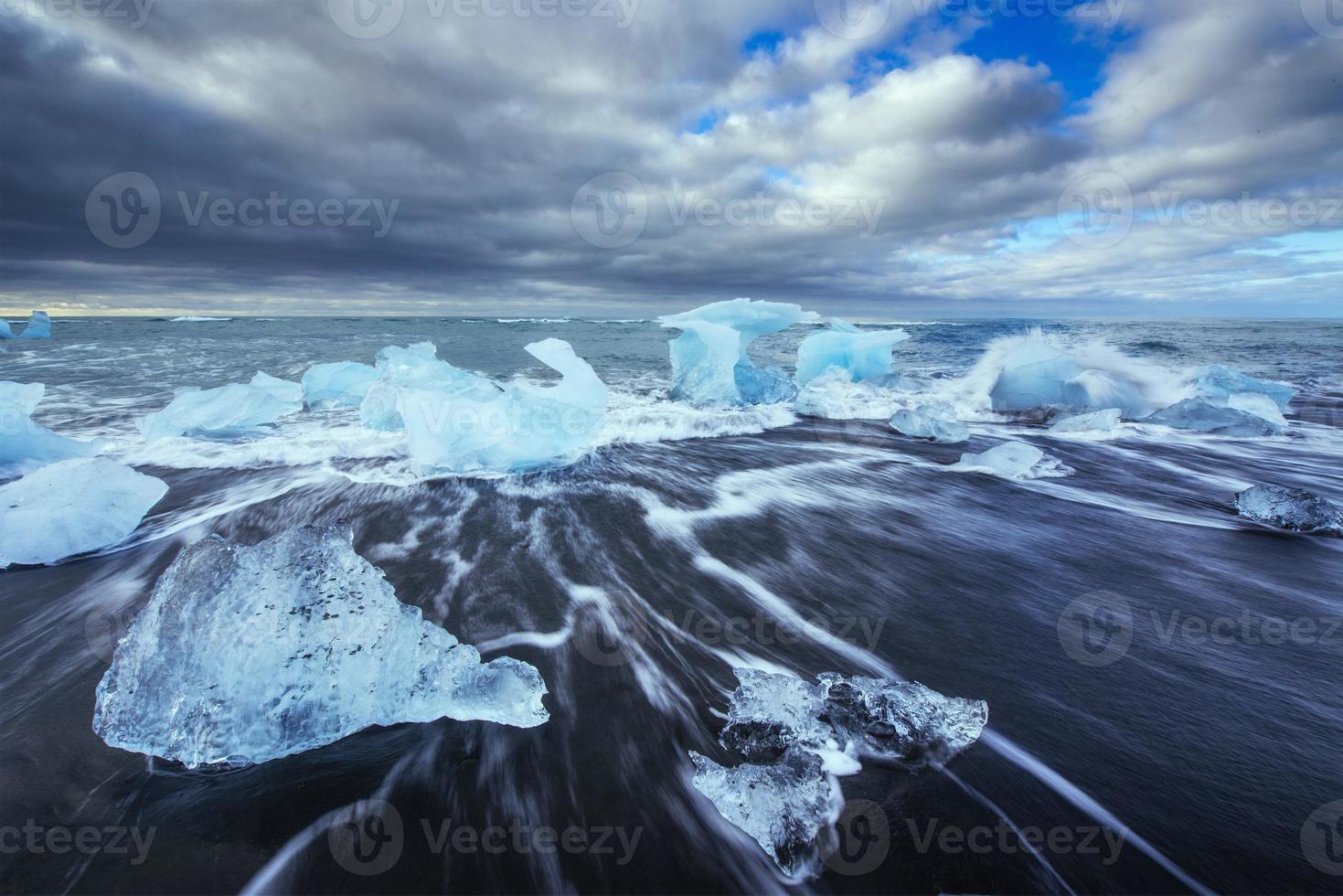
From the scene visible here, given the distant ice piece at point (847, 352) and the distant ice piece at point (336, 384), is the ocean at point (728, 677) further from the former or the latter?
the distant ice piece at point (847, 352)

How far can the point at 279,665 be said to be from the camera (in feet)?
6.57

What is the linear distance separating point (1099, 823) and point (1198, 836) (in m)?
0.31

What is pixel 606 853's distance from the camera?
174 cm

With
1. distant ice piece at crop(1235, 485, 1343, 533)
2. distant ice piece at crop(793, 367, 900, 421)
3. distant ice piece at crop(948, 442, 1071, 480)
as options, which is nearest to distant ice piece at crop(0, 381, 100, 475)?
distant ice piece at crop(948, 442, 1071, 480)

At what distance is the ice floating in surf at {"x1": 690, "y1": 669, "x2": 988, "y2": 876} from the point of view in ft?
5.93

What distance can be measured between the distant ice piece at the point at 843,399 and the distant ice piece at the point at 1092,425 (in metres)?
2.70

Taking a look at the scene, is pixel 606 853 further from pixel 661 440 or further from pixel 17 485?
pixel 661 440

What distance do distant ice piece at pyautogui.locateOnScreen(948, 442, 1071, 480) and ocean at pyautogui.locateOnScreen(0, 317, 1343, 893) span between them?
163 millimetres

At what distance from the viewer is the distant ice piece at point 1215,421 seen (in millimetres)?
8000

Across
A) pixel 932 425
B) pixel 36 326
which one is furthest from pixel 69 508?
pixel 36 326

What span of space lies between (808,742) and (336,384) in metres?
10.4

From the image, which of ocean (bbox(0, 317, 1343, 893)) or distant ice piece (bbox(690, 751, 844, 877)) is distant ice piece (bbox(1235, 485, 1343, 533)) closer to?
ocean (bbox(0, 317, 1343, 893))

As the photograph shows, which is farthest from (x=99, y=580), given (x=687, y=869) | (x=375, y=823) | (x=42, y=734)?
(x=687, y=869)

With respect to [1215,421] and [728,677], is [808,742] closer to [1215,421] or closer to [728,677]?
[728,677]
